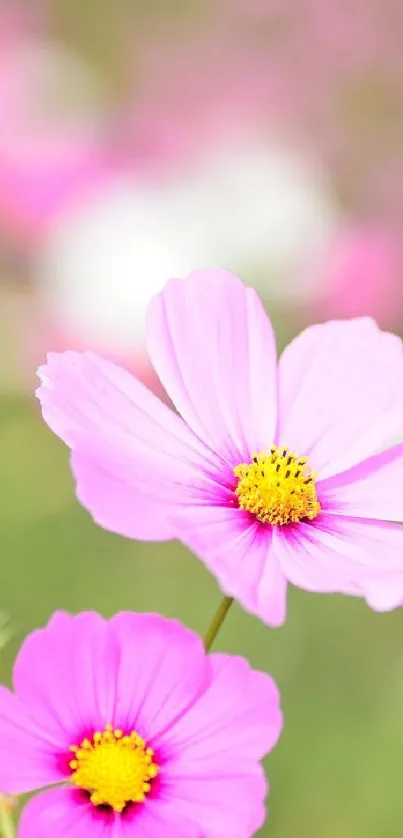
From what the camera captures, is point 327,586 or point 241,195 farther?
point 241,195

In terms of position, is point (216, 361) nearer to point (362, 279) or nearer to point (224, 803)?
point (224, 803)

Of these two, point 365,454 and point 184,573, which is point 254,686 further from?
point 184,573

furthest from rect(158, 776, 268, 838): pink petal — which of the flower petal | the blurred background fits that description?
the blurred background

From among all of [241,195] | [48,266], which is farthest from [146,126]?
[48,266]

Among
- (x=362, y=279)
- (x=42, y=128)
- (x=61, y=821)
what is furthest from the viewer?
(x=42, y=128)

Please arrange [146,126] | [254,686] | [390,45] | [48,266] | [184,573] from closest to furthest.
Answer: [254,686]
[184,573]
[48,266]
[146,126]
[390,45]

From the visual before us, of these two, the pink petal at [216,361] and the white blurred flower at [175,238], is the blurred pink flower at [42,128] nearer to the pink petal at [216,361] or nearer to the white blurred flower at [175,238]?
the white blurred flower at [175,238]

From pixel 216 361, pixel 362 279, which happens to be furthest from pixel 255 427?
pixel 362 279
